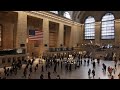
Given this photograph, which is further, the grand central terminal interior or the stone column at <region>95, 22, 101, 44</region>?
the stone column at <region>95, 22, 101, 44</region>

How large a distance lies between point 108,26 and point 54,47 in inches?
574

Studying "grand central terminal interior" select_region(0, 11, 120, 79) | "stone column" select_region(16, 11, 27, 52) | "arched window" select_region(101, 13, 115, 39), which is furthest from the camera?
"arched window" select_region(101, 13, 115, 39)

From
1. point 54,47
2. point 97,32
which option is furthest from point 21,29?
point 97,32

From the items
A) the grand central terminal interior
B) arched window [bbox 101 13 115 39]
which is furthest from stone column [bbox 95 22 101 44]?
arched window [bbox 101 13 115 39]

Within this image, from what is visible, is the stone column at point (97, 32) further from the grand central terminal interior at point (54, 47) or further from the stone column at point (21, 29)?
the stone column at point (21, 29)

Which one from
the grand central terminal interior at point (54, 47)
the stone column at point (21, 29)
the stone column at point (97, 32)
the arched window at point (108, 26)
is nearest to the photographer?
the grand central terminal interior at point (54, 47)

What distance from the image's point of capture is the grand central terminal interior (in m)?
22.4

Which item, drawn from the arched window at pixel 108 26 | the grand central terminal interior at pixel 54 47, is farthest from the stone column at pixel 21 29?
the arched window at pixel 108 26

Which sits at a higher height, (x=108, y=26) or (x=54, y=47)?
(x=108, y=26)

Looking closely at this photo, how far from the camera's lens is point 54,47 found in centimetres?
4191

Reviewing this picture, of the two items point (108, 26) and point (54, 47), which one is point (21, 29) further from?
point (108, 26)

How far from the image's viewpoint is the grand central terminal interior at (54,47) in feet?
73.5

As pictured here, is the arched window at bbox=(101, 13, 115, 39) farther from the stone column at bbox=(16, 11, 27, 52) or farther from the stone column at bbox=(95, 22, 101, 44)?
the stone column at bbox=(16, 11, 27, 52)
